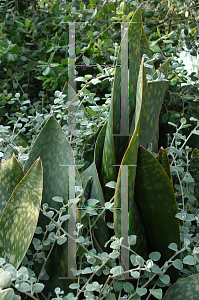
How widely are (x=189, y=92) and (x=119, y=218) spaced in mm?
756

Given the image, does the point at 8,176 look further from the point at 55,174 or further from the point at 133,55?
the point at 133,55

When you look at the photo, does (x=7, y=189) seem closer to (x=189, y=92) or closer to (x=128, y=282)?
(x=128, y=282)

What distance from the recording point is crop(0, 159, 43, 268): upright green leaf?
0.35m

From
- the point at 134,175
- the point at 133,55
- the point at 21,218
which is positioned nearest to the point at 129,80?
the point at 133,55

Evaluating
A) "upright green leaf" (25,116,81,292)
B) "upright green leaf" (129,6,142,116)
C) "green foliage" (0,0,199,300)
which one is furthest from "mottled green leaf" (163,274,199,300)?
"upright green leaf" (129,6,142,116)

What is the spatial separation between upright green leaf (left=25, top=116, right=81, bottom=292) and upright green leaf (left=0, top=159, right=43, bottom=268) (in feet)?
0.21

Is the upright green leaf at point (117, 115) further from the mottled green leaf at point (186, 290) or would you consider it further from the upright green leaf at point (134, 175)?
the mottled green leaf at point (186, 290)

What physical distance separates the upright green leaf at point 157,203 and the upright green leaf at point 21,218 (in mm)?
157

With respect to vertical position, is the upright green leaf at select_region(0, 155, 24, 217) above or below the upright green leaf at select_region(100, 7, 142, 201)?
below

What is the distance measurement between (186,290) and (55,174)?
263 mm

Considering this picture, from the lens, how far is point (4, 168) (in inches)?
16.6

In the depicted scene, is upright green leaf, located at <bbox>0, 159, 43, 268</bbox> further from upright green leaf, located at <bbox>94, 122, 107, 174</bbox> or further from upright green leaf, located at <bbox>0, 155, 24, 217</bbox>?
upright green leaf, located at <bbox>94, 122, 107, 174</bbox>

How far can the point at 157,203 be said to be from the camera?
0.41 meters

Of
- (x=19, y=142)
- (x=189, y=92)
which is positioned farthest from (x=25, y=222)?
(x=189, y=92)
